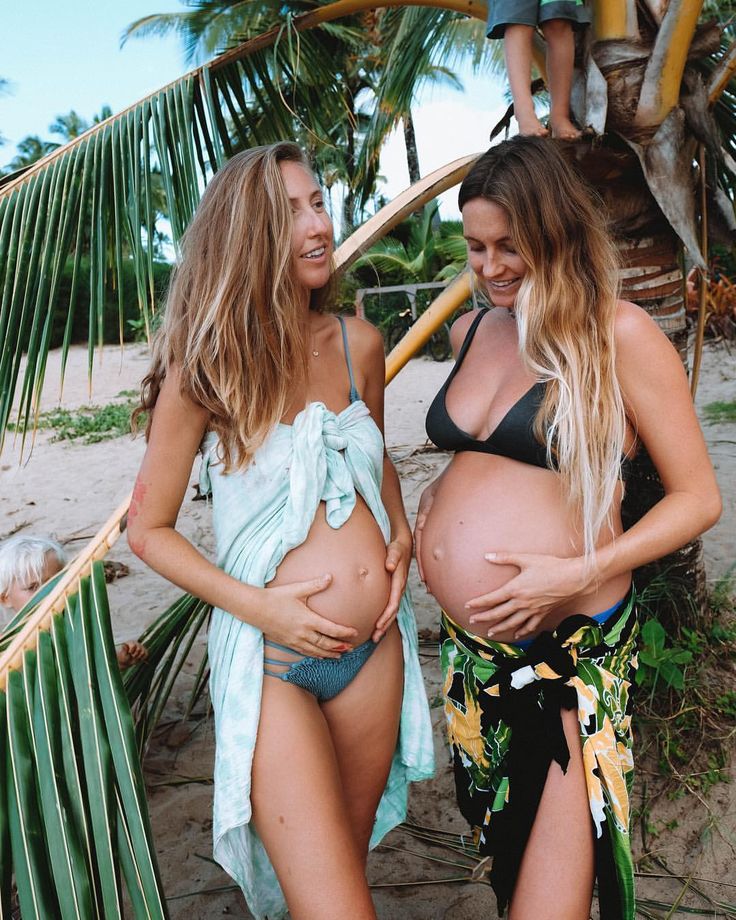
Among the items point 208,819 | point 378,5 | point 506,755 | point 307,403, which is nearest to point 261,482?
point 307,403

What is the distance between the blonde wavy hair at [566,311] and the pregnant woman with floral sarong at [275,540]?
0.40 m

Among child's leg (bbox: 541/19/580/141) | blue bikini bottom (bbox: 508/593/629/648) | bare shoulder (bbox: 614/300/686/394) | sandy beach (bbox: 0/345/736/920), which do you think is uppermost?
child's leg (bbox: 541/19/580/141)

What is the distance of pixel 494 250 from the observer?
156 cm

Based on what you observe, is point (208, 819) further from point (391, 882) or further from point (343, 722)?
point (343, 722)

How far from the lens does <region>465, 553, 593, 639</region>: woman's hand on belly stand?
1436 mm

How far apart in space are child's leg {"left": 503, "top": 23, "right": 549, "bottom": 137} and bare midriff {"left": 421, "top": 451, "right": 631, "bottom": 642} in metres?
1.33

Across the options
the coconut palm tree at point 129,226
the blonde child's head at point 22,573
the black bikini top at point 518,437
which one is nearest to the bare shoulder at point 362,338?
the black bikini top at point 518,437

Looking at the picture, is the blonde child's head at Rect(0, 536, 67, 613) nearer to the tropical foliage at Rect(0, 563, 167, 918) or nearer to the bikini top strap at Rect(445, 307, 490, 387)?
the tropical foliage at Rect(0, 563, 167, 918)

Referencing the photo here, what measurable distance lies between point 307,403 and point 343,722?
691mm

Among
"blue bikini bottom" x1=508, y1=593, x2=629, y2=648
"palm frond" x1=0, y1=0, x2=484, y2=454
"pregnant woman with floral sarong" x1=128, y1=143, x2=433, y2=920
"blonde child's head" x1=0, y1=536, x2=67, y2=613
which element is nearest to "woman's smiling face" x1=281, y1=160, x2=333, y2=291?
"pregnant woman with floral sarong" x1=128, y1=143, x2=433, y2=920

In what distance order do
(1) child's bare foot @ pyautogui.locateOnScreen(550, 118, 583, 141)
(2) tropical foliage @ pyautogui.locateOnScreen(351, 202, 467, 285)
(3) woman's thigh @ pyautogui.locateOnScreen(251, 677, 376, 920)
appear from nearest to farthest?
(3) woman's thigh @ pyautogui.locateOnScreen(251, 677, 376, 920) → (1) child's bare foot @ pyautogui.locateOnScreen(550, 118, 583, 141) → (2) tropical foliage @ pyautogui.locateOnScreen(351, 202, 467, 285)

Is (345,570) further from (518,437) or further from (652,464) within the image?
(652,464)

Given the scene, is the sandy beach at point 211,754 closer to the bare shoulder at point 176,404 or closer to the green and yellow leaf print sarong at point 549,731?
the bare shoulder at point 176,404

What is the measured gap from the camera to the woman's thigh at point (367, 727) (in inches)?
59.1
